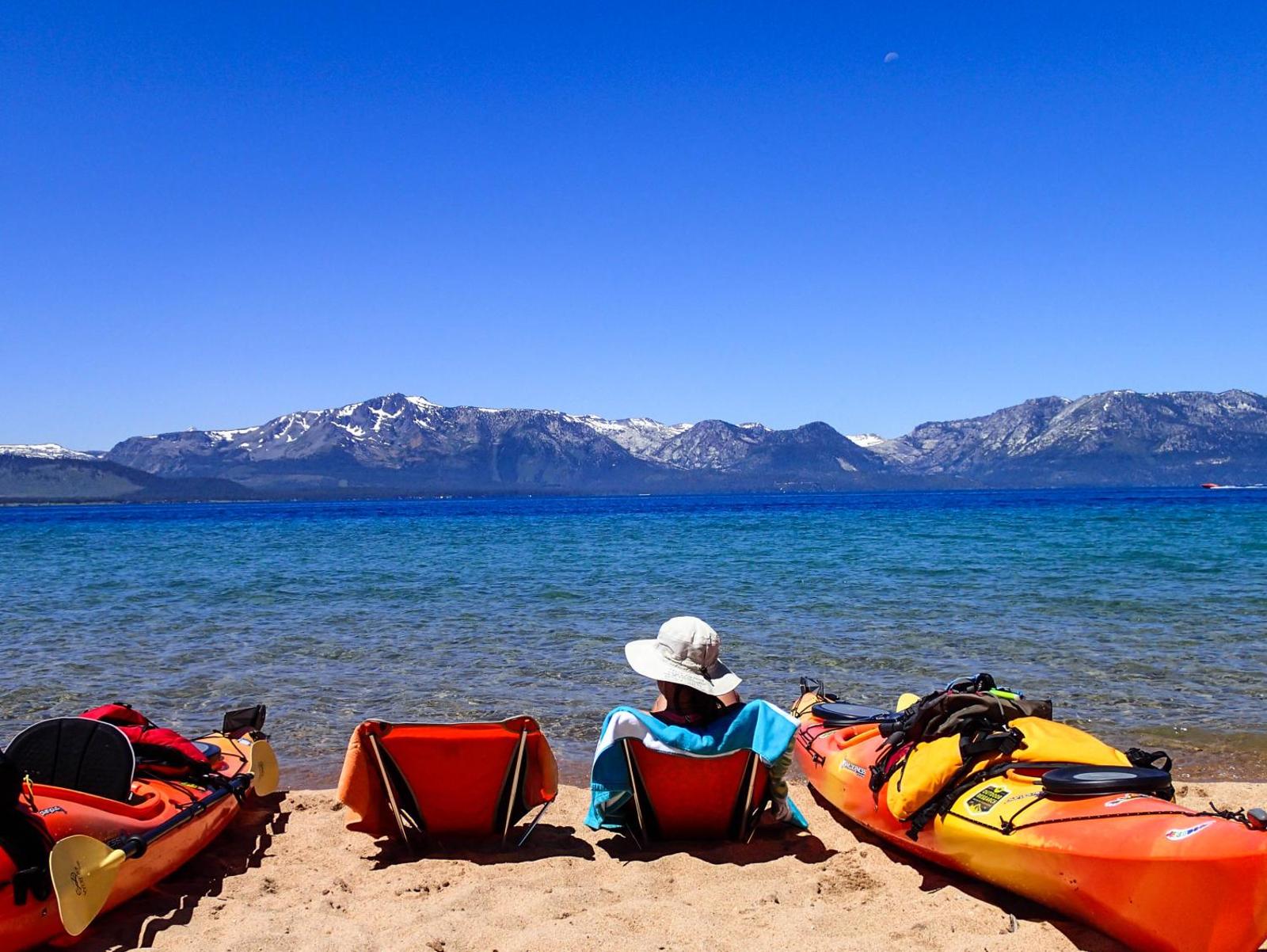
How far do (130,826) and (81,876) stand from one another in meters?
0.60

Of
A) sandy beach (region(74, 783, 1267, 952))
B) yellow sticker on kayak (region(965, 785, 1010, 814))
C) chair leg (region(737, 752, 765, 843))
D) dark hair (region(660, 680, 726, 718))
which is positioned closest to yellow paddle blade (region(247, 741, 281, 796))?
sandy beach (region(74, 783, 1267, 952))

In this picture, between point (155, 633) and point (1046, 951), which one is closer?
point (1046, 951)

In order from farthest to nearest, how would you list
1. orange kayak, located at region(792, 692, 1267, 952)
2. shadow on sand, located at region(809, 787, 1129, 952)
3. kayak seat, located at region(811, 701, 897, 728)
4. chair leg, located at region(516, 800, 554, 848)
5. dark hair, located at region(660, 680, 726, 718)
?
kayak seat, located at region(811, 701, 897, 728) < chair leg, located at region(516, 800, 554, 848) < dark hair, located at region(660, 680, 726, 718) < shadow on sand, located at region(809, 787, 1129, 952) < orange kayak, located at region(792, 692, 1267, 952)

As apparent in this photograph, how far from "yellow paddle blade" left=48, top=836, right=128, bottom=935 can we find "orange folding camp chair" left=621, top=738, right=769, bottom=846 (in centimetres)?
252

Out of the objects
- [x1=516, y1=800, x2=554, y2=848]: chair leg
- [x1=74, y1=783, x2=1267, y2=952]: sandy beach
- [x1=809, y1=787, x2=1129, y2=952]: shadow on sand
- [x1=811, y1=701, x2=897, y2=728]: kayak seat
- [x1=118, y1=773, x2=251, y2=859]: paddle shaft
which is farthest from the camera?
[x1=811, y1=701, x2=897, y2=728]: kayak seat

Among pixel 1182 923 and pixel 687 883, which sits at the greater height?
pixel 1182 923

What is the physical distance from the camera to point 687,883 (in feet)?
16.9

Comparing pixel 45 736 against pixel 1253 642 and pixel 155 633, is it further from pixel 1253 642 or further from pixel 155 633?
pixel 1253 642

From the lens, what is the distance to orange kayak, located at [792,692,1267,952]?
3.85 meters

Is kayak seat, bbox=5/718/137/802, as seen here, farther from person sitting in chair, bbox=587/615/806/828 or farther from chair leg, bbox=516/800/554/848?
person sitting in chair, bbox=587/615/806/828

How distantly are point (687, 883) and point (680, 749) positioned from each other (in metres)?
0.69

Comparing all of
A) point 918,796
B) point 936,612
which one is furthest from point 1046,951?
point 936,612

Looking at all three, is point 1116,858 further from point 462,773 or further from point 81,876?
point 81,876

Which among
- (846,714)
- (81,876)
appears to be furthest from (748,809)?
(81,876)
